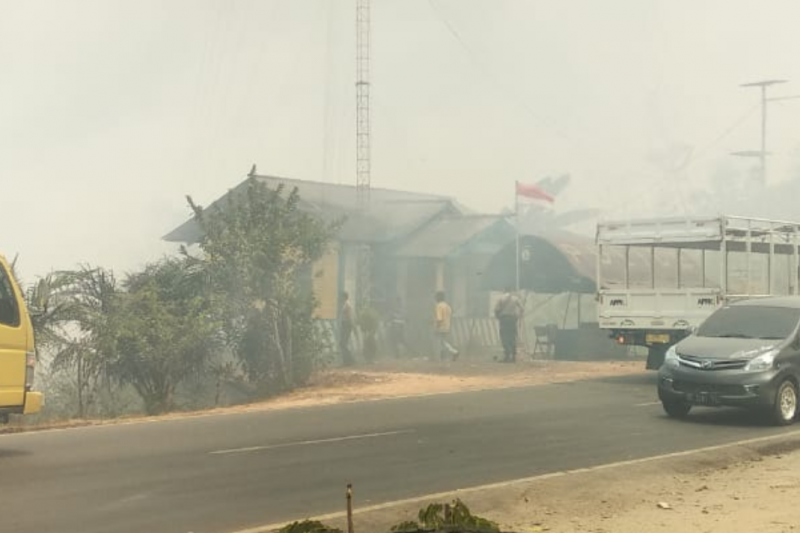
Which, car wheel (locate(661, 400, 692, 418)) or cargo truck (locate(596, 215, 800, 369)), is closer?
car wheel (locate(661, 400, 692, 418))

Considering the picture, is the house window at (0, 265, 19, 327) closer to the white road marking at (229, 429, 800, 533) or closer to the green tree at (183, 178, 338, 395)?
the white road marking at (229, 429, 800, 533)

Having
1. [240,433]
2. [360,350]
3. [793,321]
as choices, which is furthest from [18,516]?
[360,350]

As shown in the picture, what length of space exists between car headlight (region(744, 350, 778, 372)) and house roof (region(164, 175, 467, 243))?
Result: 47.3 ft

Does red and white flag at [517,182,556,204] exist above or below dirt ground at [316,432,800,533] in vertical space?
above

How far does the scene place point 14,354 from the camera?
31.8 feet

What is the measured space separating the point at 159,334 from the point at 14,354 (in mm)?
6673

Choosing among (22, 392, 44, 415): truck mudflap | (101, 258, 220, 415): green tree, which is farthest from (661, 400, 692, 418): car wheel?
(101, 258, 220, 415): green tree

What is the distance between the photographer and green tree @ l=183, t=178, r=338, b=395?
58.5ft

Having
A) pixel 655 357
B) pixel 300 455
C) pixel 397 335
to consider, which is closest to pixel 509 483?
pixel 300 455

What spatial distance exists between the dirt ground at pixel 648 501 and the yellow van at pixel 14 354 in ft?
13.9

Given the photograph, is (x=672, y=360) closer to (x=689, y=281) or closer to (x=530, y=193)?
(x=689, y=281)

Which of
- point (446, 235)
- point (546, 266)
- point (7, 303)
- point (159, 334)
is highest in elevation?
point (446, 235)

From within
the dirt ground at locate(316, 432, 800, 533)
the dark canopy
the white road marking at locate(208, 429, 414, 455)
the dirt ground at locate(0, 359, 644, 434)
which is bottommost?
the dirt ground at locate(0, 359, 644, 434)

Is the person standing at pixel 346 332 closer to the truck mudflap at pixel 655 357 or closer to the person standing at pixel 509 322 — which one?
the person standing at pixel 509 322
